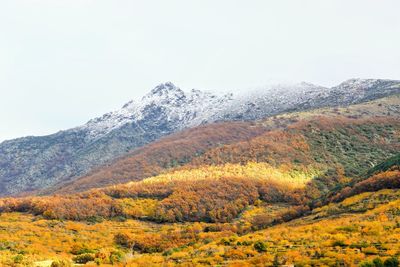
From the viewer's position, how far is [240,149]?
12106 cm

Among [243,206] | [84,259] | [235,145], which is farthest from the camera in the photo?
[235,145]

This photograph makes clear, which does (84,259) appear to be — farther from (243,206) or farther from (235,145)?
(235,145)

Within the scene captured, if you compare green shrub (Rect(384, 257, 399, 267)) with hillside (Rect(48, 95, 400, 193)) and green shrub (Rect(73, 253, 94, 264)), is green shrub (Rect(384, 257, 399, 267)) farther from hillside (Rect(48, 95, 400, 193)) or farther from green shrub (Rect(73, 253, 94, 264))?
hillside (Rect(48, 95, 400, 193))

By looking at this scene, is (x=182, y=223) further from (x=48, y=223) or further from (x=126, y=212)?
(x=48, y=223)

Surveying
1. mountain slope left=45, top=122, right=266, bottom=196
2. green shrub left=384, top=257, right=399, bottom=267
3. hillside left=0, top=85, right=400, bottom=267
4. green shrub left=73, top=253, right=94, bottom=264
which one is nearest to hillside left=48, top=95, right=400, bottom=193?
mountain slope left=45, top=122, right=266, bottom=196

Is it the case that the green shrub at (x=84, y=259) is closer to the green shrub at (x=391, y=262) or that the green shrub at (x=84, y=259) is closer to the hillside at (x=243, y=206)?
the hillside at (x=243, y=206)

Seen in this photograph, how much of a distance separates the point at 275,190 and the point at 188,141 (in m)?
81.9

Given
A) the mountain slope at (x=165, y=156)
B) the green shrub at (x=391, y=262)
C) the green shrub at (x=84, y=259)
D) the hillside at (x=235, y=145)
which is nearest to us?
the green shrub at (x=391, y=262)

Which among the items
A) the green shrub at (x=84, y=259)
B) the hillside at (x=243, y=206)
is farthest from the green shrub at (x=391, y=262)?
the green shrub at (x=84, y=259)

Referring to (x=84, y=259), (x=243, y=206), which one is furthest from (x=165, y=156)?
(x=84, y=259)

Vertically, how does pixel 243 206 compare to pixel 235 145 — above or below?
below

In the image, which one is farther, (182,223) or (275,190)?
(275,190)

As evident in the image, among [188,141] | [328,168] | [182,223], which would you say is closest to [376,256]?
[182,223]

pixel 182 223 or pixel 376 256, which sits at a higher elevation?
pixel 376 256
